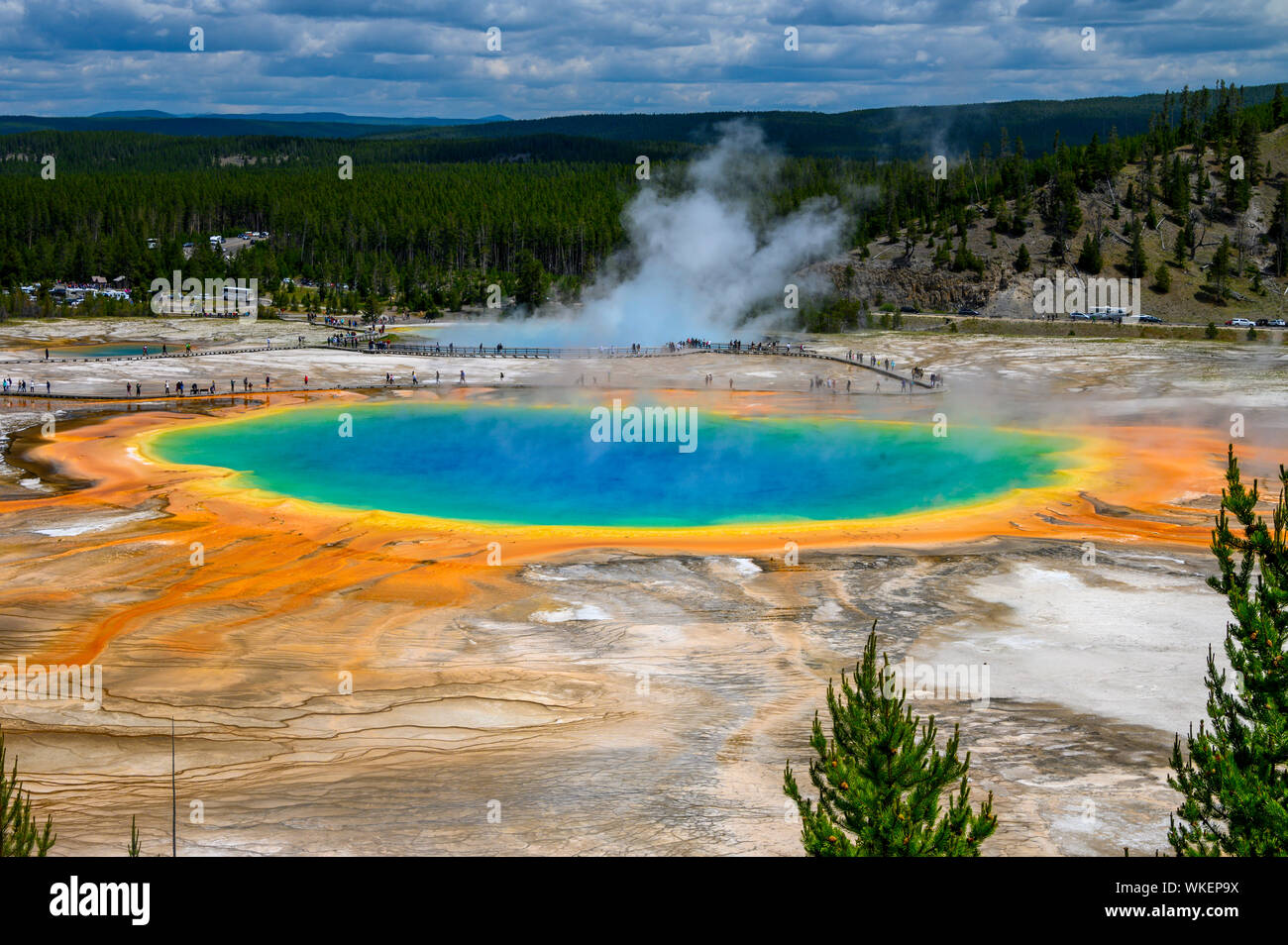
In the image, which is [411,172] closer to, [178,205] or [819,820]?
[178,205]

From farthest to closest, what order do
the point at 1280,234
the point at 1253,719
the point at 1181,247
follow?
the point at 1280,234, the point at 1181,247, the point at 1253,719

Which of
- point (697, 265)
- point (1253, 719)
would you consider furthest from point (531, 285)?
point (1253, 719)

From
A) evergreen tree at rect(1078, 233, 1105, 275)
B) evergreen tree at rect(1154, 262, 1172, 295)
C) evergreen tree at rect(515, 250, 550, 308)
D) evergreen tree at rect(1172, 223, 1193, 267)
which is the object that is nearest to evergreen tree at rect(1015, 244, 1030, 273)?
evergreen tree at rect(1078, 233, 1105, 275)

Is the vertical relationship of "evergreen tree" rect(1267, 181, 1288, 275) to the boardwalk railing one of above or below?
above

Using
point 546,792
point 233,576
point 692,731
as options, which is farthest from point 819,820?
point 233,576

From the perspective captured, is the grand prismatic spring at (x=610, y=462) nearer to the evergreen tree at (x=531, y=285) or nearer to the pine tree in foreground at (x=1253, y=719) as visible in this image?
the pine tree in foreground at (x=1253, y=719)

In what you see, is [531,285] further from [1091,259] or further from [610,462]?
[610,462]

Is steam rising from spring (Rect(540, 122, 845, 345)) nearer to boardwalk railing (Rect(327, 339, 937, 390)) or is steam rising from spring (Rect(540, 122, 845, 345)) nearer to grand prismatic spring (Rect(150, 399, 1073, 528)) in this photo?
boardwalk railing (Rect(327, 339, 937, 390))
